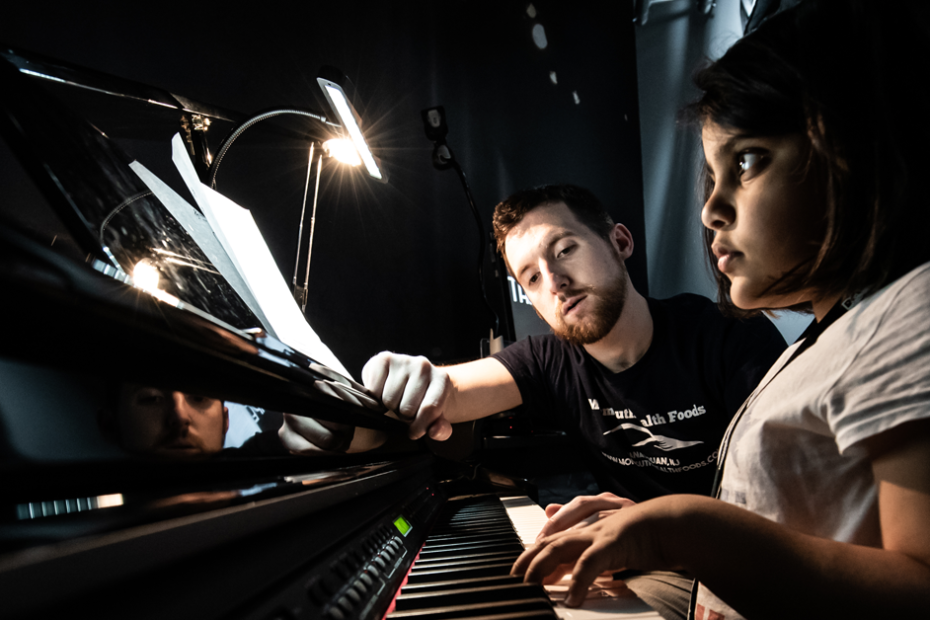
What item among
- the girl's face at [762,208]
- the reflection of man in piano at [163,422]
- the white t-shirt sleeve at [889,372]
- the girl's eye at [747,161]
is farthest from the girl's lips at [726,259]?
the reflection of man in piano at [163,422]

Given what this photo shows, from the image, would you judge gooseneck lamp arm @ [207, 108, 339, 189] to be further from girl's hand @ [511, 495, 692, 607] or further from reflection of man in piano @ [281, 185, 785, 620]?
girl's hand @ [511, 495, 692, 607]

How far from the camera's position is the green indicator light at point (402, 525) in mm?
670

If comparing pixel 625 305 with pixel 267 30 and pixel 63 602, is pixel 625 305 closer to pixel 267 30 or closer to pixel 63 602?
pixel 63 602

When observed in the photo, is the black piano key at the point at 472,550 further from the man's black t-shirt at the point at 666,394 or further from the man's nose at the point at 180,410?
the man's black t-shirt at the point at 666,394

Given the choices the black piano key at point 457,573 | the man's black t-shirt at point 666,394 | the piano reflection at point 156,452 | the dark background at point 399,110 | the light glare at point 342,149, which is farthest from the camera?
the dark background at point 399,110

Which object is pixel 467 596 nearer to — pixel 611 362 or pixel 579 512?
pixel 579 512

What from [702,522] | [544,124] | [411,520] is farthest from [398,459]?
[544,124]

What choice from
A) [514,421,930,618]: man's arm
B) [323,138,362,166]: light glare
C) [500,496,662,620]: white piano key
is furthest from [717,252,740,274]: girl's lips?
[323,138,362,166]: light glare

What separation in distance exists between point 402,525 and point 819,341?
614mm

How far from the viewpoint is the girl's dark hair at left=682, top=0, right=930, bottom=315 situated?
0.55 m

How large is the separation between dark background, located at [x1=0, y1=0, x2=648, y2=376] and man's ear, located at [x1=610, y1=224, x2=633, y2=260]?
40.0 inches

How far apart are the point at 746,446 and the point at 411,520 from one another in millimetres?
497

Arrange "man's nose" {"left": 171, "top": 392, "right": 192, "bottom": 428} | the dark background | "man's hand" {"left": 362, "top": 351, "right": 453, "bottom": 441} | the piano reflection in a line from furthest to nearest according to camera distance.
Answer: the dark background < "man's hand" {"left": 362, "top": 351, "right": 453, "bottom": 441} < "man's nose" {"left": 171, "top": 392, "right": 192, "bottom": 428} < the piano reflection

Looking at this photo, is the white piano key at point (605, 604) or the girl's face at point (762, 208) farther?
the girl's face at point (762, 208)
